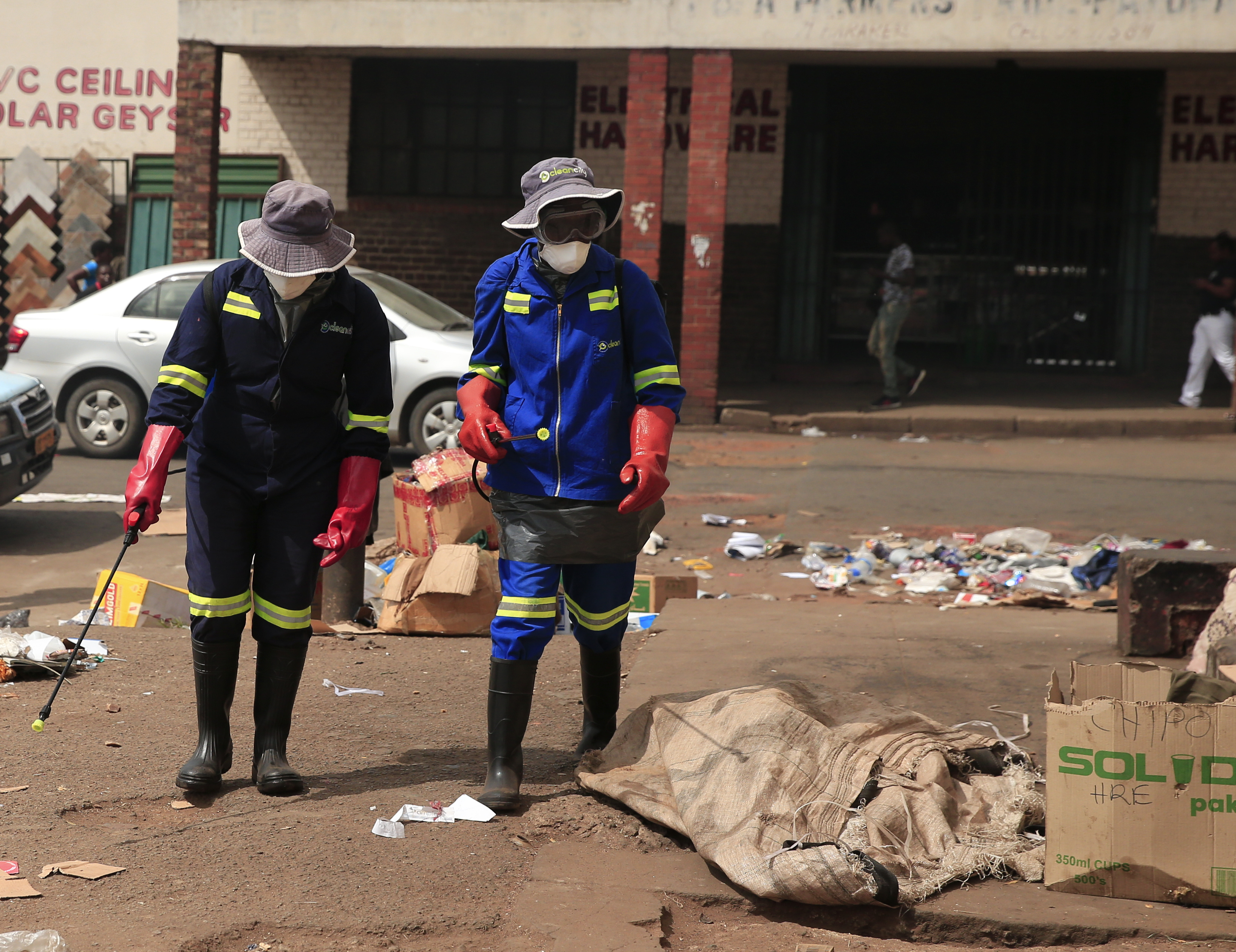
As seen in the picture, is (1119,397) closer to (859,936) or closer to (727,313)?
(727,313)

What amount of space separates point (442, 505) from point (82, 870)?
316 centimetres

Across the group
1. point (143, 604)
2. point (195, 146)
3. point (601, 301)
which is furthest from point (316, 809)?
point (195, 146)

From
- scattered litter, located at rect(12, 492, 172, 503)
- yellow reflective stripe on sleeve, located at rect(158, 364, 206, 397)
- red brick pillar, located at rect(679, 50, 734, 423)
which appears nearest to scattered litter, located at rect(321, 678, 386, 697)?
yellow reflective stripe on sleeve, located at rect(158, 364, 206, 397)

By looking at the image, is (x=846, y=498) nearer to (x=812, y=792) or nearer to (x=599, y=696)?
(x=599, y=696)

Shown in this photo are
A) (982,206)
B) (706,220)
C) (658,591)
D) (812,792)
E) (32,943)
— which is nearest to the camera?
(32,943)

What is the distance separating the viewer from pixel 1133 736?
3.27m

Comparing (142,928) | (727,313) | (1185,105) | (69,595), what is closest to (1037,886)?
(142,928)

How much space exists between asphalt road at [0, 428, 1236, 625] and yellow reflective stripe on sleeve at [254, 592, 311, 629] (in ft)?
9.88

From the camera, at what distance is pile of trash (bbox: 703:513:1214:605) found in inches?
284

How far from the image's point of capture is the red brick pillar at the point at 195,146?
1462 centimetres

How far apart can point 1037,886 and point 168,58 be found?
1671 centimetres

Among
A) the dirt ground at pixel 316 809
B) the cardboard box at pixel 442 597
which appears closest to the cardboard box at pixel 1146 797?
the dirt ground at pixel 316 809

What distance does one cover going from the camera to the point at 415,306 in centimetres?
1159

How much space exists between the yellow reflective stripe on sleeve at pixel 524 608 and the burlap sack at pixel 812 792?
46 centimetres
